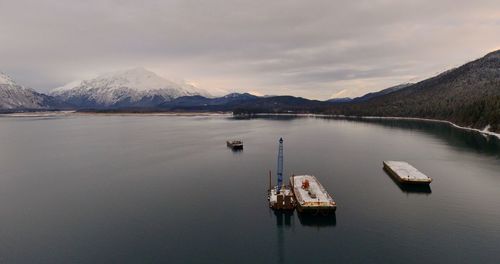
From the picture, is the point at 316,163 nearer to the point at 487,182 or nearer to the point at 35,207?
the point at 487,182

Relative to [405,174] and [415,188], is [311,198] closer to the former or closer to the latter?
[415,188]

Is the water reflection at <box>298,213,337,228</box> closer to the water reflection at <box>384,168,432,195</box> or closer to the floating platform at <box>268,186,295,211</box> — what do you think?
the floating platform at <box>268,186,295,211</box>

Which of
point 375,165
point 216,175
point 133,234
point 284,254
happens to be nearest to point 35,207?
point 133,234

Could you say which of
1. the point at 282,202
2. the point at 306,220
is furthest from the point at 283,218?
the point at 306,220

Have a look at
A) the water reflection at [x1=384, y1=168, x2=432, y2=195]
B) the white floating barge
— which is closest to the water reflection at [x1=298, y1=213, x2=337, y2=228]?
the water reflection at [x1=384, y1=168, x2=432, y2=195]

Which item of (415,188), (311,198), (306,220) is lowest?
(306,220)
